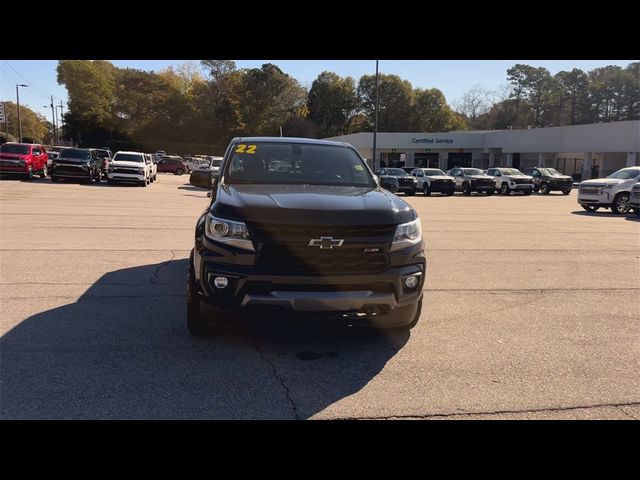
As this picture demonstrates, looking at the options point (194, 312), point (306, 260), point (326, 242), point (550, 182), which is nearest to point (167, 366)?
point (194, 312)

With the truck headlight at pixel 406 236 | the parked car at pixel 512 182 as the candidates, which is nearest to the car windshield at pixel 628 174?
the parked car at pixel 512 182

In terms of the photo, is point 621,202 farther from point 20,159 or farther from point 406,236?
point 20,159

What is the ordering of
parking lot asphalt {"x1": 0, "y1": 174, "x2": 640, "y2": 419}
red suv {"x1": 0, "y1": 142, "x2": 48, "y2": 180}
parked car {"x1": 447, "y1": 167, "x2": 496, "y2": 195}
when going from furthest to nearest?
parked car {"x1": 447, "y1": 167, "x2": 496, "y2": 195}, red suv {"x1": 0, "y1": 142, "x2": 48, "y2": 180}, parking lot asphalt {"x1": 0, "y1": 174, "x2": 640, "y2": 419}

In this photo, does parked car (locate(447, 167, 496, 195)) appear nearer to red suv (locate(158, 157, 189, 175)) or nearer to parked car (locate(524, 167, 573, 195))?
parked car (locate(524, 167, 573, 195))

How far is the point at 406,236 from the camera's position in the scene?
183 inches

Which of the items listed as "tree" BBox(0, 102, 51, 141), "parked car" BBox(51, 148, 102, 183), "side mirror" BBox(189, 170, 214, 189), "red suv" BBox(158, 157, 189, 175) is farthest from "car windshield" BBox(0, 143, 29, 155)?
"tree" BBox(0, 102, 51, 141)

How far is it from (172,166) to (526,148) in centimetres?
3741

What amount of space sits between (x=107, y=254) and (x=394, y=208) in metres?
5.98

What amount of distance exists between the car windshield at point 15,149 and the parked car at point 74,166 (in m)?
1.91

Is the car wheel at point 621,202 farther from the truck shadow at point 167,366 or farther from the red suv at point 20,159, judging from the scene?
the red suv at point 20,159

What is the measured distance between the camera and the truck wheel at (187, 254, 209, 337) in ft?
15.5

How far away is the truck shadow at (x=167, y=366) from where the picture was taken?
3.63m

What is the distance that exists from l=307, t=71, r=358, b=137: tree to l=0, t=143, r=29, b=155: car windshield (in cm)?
7363
